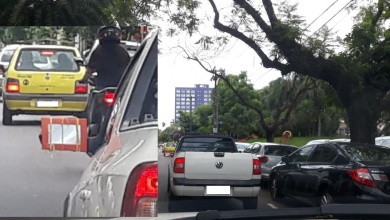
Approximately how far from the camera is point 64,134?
5.57 m

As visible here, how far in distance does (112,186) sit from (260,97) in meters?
1.57

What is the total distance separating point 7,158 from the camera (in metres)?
5.49

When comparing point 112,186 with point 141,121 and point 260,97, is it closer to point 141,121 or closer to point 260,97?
point 141,121

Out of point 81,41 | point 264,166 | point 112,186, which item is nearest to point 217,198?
point 264,166

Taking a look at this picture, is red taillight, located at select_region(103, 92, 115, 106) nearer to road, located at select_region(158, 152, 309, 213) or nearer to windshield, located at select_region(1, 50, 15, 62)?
road, located at select_region(158, 152, 309, 213)

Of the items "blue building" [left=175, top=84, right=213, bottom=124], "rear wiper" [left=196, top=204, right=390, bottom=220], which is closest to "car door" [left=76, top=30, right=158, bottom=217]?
"blue building" [left=175, top=84, right=213, bottom=124]

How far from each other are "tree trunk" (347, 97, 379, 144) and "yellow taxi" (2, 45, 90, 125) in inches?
96.4

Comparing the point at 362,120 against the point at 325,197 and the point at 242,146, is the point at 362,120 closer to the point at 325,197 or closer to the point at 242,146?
the point at 325,197

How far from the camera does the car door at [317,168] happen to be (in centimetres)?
552

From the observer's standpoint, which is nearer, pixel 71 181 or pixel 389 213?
pixel 389 213

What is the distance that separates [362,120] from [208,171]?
148 centimetres

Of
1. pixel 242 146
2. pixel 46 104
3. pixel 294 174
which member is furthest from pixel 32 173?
pixel 294 174

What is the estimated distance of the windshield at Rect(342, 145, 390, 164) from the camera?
17.1 ft

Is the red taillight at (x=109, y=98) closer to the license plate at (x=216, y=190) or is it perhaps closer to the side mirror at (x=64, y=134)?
the side mirror at (x=64, y=134)
